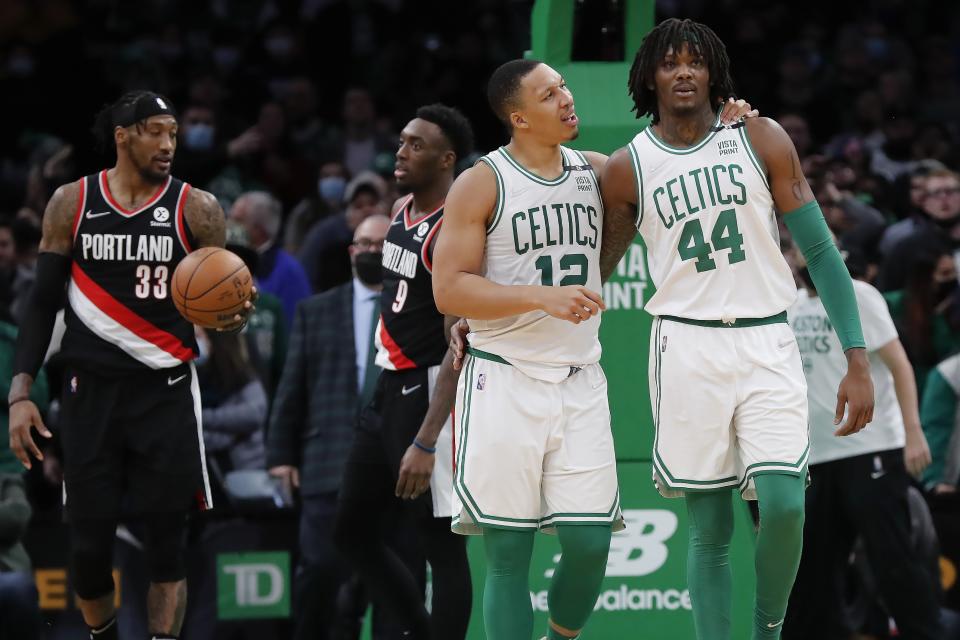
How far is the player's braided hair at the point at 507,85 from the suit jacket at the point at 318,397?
8.88 feet

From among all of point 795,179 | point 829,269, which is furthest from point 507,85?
point 829,269

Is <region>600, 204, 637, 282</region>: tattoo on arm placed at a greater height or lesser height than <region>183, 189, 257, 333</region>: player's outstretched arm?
lesser

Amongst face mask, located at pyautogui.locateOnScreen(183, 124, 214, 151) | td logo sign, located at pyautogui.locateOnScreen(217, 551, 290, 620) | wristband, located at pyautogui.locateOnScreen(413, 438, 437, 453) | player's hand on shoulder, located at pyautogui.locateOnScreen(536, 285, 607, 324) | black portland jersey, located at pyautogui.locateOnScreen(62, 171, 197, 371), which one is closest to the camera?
player's hand on shoulder, located at pyautogui.locateOnScreen(536, 285, 607, 324)

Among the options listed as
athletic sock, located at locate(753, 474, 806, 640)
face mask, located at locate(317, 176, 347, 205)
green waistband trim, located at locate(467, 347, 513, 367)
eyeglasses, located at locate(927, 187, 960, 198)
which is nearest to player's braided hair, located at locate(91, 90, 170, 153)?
green waistband trim, located at locate(467, 347, 513, 367)

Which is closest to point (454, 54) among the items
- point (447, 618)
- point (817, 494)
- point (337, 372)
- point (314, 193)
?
point (314, 193)

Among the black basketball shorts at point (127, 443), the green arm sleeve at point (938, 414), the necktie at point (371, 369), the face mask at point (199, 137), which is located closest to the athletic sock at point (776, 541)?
the necktie at point (371, 369)

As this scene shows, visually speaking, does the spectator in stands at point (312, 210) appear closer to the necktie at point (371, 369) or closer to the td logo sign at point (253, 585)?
the td logo sign at point (253, 585)

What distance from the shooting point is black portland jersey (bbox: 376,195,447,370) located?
21.6 feet

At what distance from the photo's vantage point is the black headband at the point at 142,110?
662 cm

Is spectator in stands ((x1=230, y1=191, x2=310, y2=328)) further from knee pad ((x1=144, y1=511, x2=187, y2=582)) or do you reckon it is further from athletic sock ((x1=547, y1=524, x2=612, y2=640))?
→ athletic sock ((x1=547, y1=524, x2=612, y2=640))

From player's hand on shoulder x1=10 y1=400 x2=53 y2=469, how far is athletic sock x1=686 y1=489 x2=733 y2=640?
8.87 feet

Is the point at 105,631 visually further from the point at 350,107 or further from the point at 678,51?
the point at 350,107

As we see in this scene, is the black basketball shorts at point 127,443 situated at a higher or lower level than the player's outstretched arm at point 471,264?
lower

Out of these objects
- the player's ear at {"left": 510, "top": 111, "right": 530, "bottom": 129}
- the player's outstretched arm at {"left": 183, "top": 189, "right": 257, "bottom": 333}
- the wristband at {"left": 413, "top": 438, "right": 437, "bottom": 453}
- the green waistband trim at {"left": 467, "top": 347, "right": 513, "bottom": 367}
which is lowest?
the wristband at {"left": 413, "top": 438, "right": 437, "bottom": 453}
